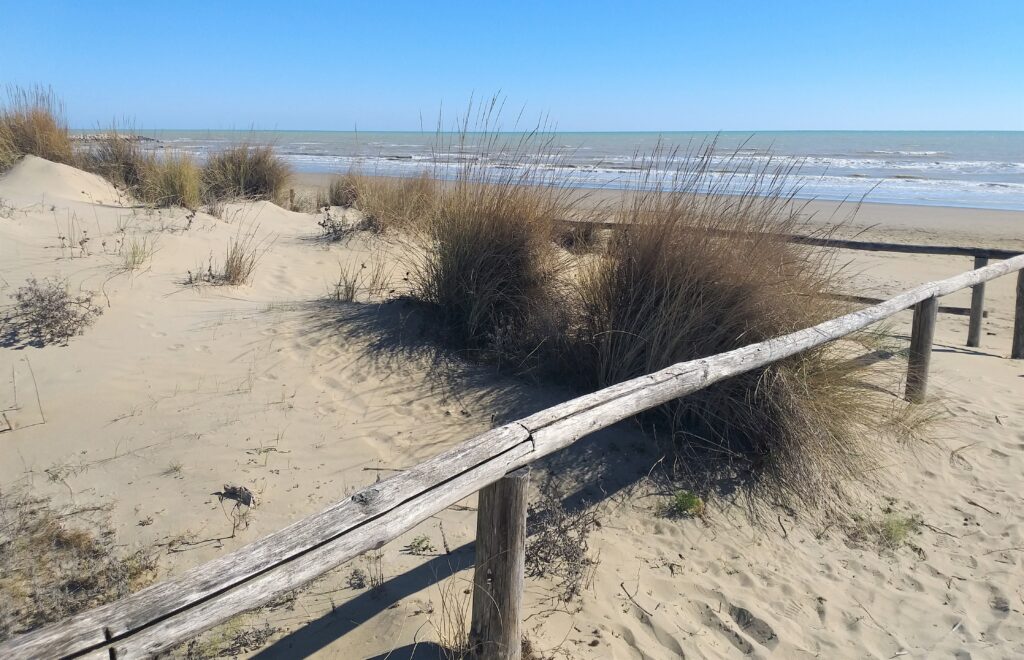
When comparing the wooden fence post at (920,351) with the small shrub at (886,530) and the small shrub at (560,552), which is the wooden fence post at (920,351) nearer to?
the small shrub at (886,530)

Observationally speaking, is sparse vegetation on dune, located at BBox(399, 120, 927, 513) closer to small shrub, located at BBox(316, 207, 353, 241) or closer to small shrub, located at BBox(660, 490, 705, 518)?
small shrub, located at BBox(660, 490, 705, 518)

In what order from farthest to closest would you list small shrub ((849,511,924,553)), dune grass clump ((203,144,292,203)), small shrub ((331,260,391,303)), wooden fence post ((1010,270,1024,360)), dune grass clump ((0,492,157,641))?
dune grass clump ((203,144,292,203))
wooden fence post ((1010,270,1024,360))
small shrub ((331,260,391,303))
small shrub ((849,511,924,553))
dune grass clump ((0,492,157,641))

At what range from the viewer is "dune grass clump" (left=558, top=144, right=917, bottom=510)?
162 inches

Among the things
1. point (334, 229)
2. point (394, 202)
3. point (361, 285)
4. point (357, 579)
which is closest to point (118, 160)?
point (334, 229)

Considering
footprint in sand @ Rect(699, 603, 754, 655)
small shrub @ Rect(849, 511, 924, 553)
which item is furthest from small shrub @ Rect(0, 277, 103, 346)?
small shrub @ Rect(849, 511, 924, 553)

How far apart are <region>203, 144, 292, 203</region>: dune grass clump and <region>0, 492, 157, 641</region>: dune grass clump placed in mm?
8708

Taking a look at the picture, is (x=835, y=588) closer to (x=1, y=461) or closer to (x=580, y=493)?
(x=580, y=493)

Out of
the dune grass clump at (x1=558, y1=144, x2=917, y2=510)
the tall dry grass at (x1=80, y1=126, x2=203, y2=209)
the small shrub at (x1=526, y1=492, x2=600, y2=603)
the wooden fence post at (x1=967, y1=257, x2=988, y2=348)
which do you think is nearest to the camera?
the small shrub at (x1=526, y1=492, x2=600, y2=603)

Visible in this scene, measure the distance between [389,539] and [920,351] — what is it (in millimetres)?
4525

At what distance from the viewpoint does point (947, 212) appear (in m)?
18.0

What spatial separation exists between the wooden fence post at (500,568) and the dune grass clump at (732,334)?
1941 mm

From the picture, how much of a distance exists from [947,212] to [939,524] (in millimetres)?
16960

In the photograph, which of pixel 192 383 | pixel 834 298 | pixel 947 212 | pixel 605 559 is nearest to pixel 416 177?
pixel 192 383

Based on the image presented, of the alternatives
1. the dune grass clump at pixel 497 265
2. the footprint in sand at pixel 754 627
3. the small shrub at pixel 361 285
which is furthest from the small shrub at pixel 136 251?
the footprint in sand at pixel 754 627
